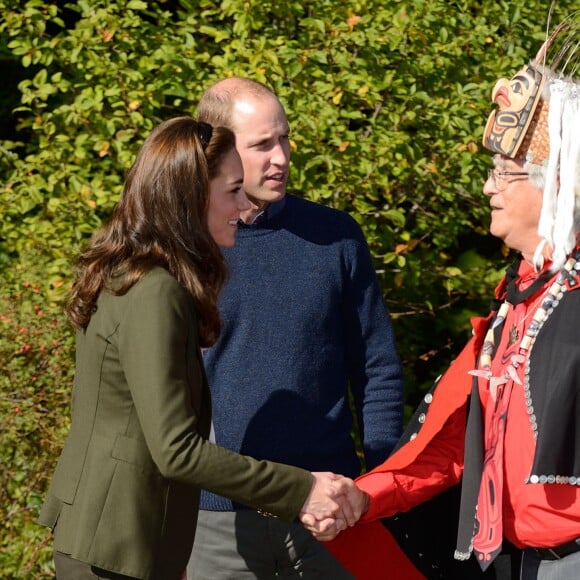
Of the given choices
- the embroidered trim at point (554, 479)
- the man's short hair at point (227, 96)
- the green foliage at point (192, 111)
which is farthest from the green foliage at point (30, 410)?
the embroidered trim at point (554, 479)

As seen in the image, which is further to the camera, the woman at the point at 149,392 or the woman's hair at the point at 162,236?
the woman's hair at the point at 162,236

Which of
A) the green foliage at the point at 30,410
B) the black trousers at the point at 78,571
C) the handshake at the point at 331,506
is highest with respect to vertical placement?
the handshake at the point at 331,506

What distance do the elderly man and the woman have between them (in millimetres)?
484

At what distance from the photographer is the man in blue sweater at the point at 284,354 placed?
404 cm

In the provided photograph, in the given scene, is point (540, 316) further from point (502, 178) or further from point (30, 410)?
point (30, 410)

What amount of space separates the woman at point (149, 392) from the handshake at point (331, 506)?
8 cm

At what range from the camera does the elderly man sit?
3303mm

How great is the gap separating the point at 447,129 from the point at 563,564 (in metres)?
2.97

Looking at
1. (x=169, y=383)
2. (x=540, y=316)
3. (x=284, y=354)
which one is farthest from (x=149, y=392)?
(x=540, y=316)

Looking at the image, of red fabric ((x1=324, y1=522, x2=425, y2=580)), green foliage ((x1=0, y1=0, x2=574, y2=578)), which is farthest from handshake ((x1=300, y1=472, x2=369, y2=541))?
green foliage ((x1=0, y1=0, x2=574, y2=578))

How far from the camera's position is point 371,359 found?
13.8 ft

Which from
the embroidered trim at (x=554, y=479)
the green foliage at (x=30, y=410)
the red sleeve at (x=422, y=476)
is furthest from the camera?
the green foliage at (x=30, y=410)

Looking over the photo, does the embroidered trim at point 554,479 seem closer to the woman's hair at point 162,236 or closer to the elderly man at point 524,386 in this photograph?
the elderly man at point 524,386

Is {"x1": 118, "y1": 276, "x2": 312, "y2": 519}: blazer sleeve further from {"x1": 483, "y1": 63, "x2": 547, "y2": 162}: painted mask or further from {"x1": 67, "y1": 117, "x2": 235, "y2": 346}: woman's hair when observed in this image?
{"x1": 483, "y1": 63, "x2": 547, "y2": 162}: painted mask
